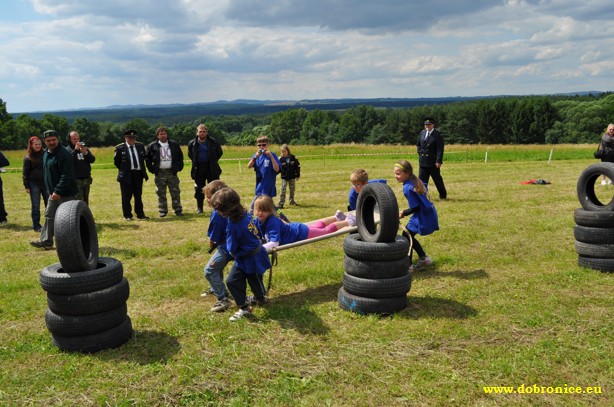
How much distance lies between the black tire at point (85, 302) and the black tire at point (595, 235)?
6.16 meters

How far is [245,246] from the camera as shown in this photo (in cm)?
552

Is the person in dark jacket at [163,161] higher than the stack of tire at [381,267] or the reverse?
higher

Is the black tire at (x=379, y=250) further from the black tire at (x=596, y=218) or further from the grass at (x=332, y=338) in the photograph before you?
the black tire at (x=596, y=218)

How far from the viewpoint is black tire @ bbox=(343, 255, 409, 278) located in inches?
215

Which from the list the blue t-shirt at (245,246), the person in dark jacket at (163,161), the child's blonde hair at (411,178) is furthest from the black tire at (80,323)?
the person in dark jacket at (163,161)

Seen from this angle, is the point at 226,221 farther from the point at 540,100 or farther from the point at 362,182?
the point at 540,100

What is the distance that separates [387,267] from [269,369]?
5.89ft

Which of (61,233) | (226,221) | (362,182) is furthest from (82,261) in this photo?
(362,182)

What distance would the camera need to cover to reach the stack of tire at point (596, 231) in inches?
262

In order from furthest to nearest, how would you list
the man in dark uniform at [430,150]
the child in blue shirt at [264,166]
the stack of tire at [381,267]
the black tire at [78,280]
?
the man in dark uniform at [430,150] → the child in blue shirt at [264,166] → the stack of tire at [381,267] → the black tire at [78,280]

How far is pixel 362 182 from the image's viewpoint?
7.53 m

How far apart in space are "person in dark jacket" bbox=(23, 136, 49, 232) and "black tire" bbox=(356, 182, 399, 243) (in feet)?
27.3

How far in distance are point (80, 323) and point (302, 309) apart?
2.43 metres

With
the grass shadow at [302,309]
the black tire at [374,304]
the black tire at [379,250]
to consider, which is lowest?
the grass shadow at [302,309]
